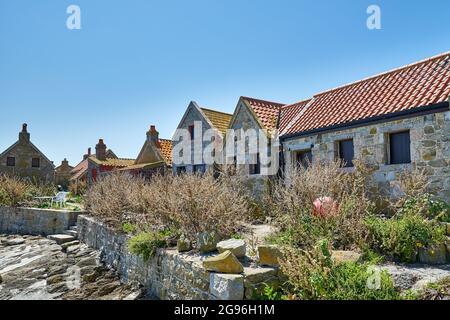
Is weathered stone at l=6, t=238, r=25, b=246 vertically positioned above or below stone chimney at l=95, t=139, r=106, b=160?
below

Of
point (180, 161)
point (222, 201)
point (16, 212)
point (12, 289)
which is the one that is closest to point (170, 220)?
point (222, 201)

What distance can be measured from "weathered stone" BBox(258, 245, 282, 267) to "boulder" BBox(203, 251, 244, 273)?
0.47 m

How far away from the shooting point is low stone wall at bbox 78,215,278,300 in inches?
190

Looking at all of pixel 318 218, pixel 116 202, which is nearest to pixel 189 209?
pixel 318 218

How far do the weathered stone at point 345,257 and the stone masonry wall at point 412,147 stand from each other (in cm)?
393

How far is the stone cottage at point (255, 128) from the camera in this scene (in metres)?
12.9

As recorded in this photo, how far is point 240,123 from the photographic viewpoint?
48.2 feet

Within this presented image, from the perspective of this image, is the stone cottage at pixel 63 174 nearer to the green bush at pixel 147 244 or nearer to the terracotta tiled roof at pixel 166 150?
the terracotta tiled roof at pixel 166 150

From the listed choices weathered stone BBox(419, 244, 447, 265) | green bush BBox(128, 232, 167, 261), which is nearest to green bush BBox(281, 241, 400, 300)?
weathered stone BBox(419, 244, 447, 265)

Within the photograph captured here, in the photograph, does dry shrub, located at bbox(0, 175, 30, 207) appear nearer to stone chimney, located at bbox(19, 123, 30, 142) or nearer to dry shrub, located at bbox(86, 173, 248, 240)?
dry shrub, located at bbox(86, 173, 248, 240)

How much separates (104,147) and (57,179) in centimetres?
1097

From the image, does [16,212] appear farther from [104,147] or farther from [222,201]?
[222,201]

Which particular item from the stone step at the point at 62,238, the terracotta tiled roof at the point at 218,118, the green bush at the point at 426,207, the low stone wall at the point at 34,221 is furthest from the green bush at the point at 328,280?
the low stone wall at the point at 34,221
